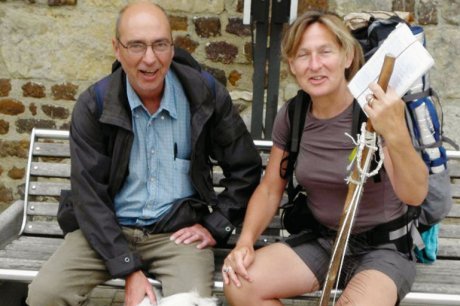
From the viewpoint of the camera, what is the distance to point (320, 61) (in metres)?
3.09

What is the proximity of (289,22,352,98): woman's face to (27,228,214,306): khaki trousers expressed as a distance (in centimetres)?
88

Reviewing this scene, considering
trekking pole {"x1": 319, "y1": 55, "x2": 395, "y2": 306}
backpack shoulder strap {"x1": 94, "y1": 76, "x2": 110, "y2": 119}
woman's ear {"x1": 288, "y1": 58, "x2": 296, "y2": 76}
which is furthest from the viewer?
backpack shoulder strap {"x1": 94, "y1": 76, "x2": 110, "y2": 119}

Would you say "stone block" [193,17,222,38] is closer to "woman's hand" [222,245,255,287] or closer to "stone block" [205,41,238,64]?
"stone block" [205,41,238,64]

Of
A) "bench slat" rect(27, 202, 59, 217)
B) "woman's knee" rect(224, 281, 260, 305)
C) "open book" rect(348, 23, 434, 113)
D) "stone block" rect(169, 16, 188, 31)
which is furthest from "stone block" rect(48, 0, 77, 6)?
"open book" rect(348, 23, 434, 113)

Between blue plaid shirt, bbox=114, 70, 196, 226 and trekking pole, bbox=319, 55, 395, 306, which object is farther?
blue plaid shirt, bbox=114, 70, 196, 226

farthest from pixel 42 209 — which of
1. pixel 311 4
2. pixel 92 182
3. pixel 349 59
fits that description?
pixel 311 4

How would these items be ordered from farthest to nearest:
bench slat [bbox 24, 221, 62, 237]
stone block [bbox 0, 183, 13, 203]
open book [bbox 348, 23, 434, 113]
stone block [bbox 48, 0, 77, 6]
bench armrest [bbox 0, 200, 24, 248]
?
stone block [bbox 0, 183, 13, 203]
stone block [bbox 48, 0, 77, 6]
bench slat [bbox 24, 221, 62, 237]
bench armrest [bbox 0, 200, 24, 248]
open book [bbox 348, 23, 434, 113]

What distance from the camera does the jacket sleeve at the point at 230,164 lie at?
354cm

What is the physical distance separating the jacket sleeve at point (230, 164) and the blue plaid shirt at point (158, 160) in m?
0.14

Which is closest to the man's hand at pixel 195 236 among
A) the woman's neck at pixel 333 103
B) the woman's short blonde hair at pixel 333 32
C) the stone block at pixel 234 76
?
the woman's neck at pixel 333 103

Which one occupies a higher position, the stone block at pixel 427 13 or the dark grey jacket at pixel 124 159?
the stone block at pixel 427 13

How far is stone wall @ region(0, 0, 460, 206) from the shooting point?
16.4 feet

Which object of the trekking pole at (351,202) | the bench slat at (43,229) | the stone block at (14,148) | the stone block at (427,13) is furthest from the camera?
the stone block at (14,148)

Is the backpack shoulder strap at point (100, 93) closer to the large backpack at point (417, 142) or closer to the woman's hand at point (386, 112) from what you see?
the large backpack at point (417, 142)
